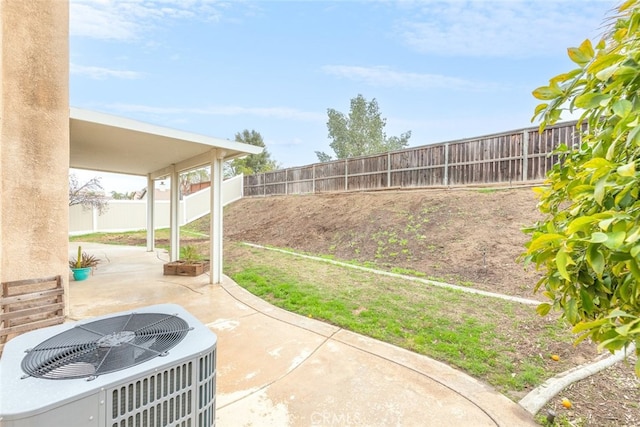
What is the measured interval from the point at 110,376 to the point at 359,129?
86.9ft

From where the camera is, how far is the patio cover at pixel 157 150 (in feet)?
13.9

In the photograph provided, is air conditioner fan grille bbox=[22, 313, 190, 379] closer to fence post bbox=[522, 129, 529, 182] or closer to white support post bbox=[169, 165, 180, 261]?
white support post bbox=[169, 165, 180, 261]

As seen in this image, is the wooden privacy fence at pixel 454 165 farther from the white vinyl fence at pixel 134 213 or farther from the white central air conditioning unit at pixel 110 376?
the white central air conditioning unit at pixel 110 376

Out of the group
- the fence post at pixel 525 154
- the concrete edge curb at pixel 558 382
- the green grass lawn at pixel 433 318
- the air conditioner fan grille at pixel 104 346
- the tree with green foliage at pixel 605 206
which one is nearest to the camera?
the tree with green foliage at pixel 605 206

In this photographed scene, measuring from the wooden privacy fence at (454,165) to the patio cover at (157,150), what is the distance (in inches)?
267

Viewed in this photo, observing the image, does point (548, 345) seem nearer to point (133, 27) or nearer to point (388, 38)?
point (133, 27)

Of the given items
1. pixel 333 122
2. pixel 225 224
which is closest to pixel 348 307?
pixel 225 224

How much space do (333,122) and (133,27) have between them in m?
21.3

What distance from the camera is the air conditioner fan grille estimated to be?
1.05 metres

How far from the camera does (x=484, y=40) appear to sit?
6.27 m

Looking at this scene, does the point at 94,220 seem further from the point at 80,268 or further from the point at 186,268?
the point at 186,268

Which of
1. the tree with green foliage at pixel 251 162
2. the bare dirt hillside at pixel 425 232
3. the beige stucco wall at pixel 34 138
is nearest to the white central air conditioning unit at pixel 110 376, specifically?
the beige stucco wall at pixel 34 138

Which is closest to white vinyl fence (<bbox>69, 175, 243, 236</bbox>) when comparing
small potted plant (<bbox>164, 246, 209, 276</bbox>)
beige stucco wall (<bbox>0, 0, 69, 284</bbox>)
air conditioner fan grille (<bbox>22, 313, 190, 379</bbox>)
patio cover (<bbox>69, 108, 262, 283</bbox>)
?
patio cover (<bbox>69, 108, 262, 283</bbox>)

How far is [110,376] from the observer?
0.99 m
